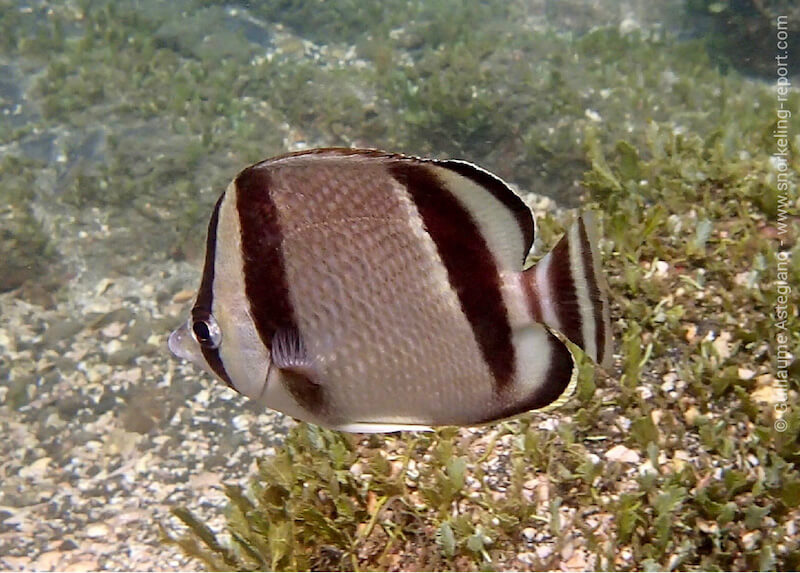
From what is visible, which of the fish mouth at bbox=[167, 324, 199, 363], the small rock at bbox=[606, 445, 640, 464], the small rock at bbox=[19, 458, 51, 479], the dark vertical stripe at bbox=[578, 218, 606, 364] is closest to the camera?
the dark vertical stripe at bbox=[578, 218, 606, 364]

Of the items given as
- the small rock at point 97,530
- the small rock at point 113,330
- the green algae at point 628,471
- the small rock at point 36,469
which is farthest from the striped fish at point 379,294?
the small rock at point 113,330

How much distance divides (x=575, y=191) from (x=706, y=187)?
2.95 meters

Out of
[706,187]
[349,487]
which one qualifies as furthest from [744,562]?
[706,187]

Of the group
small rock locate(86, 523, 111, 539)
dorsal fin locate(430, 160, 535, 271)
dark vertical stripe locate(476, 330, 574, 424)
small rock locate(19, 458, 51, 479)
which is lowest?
small rock locate(86, 523, 111, 539)

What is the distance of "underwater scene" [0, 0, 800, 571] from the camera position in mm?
2656

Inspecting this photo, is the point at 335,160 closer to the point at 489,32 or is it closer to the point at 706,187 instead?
the point at 706,187

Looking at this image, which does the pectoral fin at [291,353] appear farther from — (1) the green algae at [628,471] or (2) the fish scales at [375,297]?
(1) the green algae at [628,471]

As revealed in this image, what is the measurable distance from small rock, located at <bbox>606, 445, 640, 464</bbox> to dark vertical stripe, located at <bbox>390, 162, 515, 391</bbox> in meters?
1.79

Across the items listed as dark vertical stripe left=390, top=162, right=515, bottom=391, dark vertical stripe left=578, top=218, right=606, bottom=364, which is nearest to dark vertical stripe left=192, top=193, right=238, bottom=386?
dark vertical stripe left=390, top=162, right=515, bottom=391

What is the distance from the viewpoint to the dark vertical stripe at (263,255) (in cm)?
152

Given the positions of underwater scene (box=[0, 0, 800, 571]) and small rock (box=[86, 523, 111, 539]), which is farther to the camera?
small rock (box=[86, 523, 111, 539])

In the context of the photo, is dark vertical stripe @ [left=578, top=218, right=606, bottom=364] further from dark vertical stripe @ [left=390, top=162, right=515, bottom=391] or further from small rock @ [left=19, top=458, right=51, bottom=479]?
small rock @ [left=19, top=458, right=51, bottom=479]

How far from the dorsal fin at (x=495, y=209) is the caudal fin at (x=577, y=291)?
71 mm

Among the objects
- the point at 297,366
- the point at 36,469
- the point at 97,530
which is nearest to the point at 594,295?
the point at 297,366
